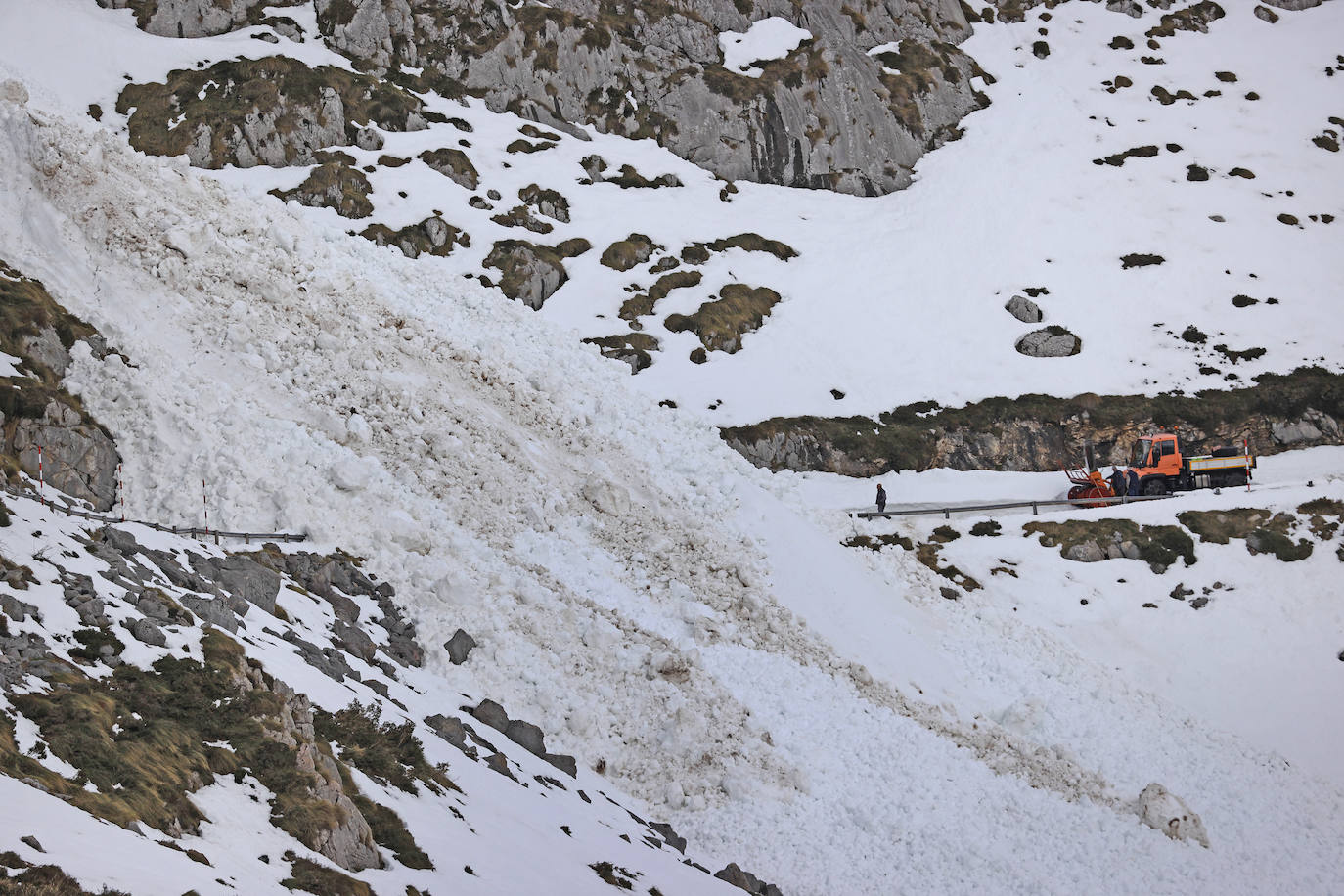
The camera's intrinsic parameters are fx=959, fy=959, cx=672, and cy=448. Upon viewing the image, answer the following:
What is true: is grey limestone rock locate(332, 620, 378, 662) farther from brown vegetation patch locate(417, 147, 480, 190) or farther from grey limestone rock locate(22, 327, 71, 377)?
brown vegetation patch locate(417, 147, 480, 190)

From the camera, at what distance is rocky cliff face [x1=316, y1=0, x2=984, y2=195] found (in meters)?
66.9

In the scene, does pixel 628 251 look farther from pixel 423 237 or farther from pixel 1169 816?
pixel 1169 816

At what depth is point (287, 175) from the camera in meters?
52.4

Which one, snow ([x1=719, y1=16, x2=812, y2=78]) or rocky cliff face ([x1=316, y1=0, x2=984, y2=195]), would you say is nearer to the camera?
rocky cliff face ([x1=316, y1=0, x2=984, y2=195])

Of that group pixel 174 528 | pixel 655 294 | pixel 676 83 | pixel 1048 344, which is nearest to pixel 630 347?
pixel 655 294

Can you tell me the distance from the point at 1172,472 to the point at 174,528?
3654cm

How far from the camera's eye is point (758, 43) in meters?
77.2

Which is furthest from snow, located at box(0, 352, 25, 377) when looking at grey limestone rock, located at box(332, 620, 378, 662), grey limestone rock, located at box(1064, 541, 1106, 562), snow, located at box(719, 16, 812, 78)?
snow, located at box(719, 16, 812, 78)

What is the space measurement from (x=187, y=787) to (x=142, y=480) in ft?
49.9

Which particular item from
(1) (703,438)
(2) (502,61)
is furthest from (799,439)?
(2) (502,61)

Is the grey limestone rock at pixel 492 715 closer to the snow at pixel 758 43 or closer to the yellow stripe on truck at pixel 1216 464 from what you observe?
the yellow stripe on truck at pixel 1216 464

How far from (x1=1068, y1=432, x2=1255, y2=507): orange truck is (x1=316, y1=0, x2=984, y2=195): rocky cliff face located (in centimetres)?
3306

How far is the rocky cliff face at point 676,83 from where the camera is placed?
66.9 metres

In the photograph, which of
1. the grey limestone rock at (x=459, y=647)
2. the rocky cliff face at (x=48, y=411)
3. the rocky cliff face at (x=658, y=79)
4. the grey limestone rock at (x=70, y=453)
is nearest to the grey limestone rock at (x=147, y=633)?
the grey limestone rock at (x=459, y=647)
